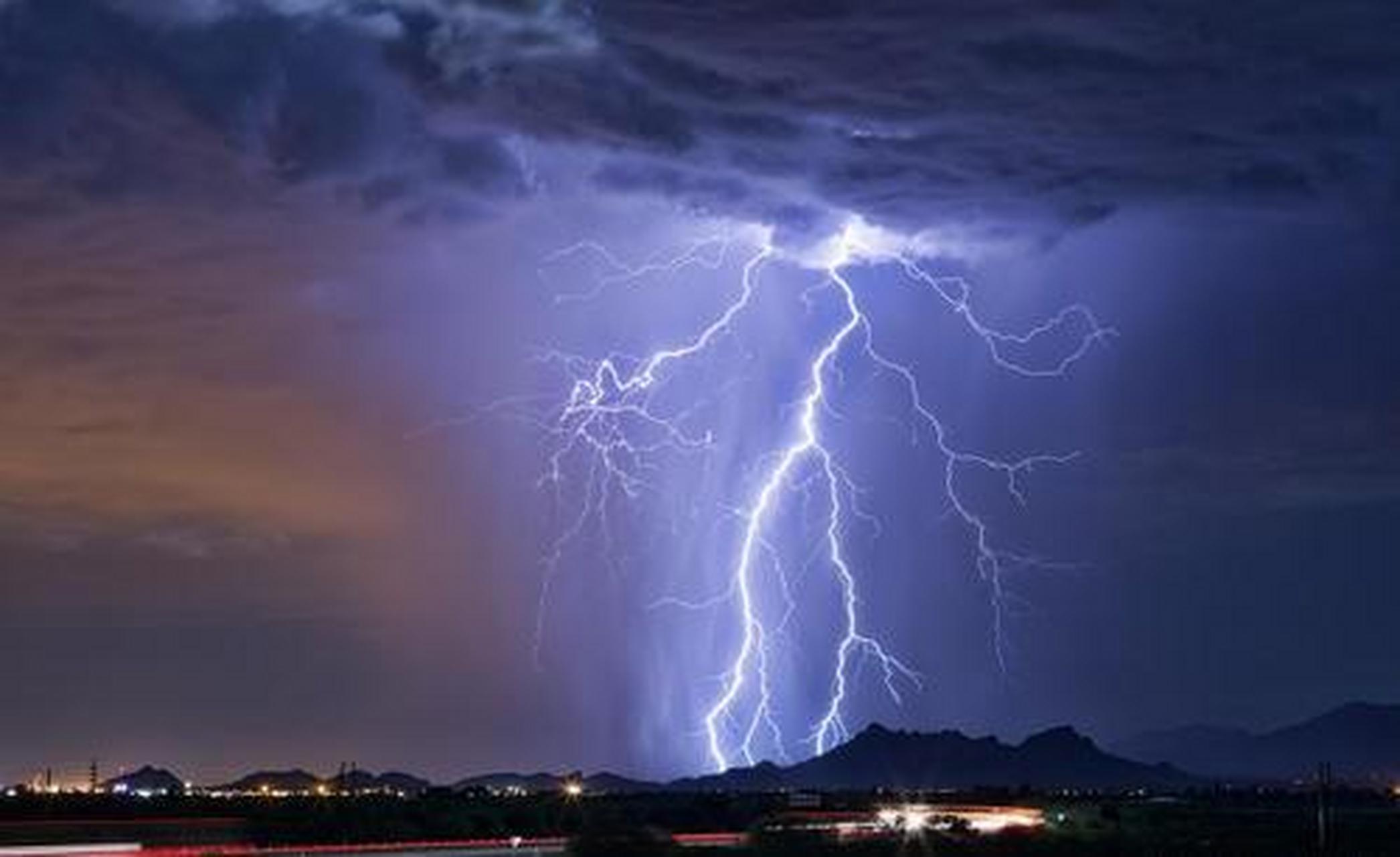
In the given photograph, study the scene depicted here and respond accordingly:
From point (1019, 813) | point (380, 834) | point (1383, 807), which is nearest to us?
point (380, 834)

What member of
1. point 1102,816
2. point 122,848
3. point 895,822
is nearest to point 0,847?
point 122,848

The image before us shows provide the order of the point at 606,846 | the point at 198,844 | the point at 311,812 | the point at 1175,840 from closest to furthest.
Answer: the point at 606,846 → the point at 198,844 → the point at 1175,840 → the point at 311,812

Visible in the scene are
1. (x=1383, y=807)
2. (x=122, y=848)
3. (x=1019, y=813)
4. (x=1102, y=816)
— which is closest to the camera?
(x=122, y=848)

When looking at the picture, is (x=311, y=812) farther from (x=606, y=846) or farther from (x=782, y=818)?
(x=606, y=846)

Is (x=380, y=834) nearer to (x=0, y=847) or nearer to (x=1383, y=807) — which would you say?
(x=0, y=847)

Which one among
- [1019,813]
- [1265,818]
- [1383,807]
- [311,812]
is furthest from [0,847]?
[1383,807]

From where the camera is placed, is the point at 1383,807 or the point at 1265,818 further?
the point at 1383,807

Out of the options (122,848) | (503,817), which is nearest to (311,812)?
(503,817)

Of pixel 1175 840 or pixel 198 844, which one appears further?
pixel 1175 840

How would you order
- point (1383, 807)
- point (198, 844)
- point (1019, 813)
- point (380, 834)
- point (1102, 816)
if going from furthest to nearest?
1. point (1383, 807)
2. point (1019, 813)
3. point (1102, 816)
4. point (380, 834)
5. point (198, 844)
